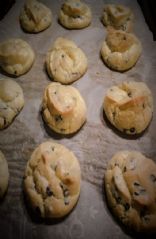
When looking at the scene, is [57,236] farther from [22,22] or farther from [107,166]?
[22,22]

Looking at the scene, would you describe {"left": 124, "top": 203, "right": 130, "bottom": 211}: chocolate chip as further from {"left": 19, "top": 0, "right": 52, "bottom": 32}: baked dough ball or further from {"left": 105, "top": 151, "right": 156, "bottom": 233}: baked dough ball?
{"left": 19, "top": 0, "right": 52, "bottom": 32}: baked dough ball

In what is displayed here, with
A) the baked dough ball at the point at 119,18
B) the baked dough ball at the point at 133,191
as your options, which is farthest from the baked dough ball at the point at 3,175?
the baked dough ball at the point at 119,18

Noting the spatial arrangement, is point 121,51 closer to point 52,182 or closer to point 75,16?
point 75,16

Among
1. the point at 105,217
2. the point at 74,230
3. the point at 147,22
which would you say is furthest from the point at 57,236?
the point at 147,22

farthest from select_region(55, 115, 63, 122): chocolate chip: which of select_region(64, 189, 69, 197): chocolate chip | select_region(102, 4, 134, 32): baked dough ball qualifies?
select_region(102, 4, 134, 32): baked dough ball

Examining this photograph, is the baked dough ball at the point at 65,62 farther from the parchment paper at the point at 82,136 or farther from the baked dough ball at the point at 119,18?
the baked dough ball at the point at 119,18

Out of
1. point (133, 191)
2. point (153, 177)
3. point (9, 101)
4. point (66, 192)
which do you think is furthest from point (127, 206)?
point (9, 101)

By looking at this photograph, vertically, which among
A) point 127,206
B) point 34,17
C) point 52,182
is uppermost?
point 34,17

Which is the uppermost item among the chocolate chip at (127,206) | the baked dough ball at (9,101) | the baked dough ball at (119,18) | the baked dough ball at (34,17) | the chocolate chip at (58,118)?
the baked dough ball at (34,17)
